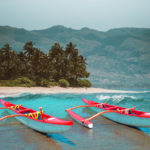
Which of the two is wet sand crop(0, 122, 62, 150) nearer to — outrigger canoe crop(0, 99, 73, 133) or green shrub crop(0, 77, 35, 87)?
outrigger canoe crop(0, 99, 73, 133)

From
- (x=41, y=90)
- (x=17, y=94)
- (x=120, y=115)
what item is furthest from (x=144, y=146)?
(x=41, y=90)

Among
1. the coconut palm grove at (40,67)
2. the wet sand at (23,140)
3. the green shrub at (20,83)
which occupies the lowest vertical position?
the wet sand at (23,140)

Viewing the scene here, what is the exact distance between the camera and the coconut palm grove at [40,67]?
46.4 meters

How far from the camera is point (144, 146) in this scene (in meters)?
12.4

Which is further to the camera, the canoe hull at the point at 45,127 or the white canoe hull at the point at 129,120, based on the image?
the white canoe hull at the point at 129,120

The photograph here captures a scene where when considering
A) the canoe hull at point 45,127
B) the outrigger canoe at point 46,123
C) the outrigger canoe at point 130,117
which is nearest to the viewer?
the outrigger canoe at point 46,123

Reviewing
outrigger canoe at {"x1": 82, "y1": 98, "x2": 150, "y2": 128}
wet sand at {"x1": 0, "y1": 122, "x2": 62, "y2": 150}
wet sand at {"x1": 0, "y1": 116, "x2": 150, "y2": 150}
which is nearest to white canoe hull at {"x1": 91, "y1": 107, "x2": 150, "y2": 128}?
outrigger canoe at {"x1": 82, "y1": 98, "x2": 150, "y2": 128}

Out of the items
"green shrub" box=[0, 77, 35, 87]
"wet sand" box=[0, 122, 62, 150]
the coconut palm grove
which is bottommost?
"wet sand" box=[0, 122, 62, 150]

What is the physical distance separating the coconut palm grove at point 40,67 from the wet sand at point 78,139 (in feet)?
97.5

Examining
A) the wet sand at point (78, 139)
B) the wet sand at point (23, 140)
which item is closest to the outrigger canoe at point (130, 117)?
the wet sand at point (78, 139)

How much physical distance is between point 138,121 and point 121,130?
1.66m

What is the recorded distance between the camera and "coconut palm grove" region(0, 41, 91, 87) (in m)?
46.4

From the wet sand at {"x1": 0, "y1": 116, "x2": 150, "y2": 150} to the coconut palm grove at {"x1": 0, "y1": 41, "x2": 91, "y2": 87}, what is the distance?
29730 millimetres

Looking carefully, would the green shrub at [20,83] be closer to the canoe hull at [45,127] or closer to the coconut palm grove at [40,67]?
A: the coconut palm grove at [40,67]
